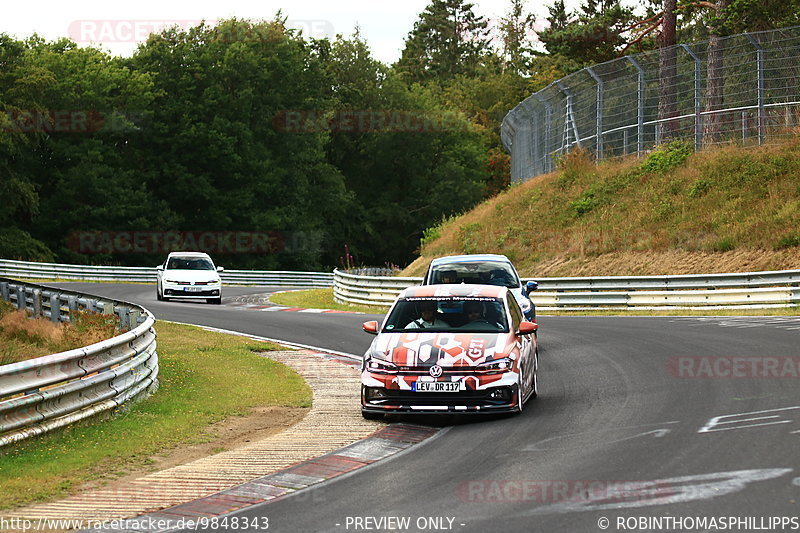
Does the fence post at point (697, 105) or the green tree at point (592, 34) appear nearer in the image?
the fence post at point (697, 105)

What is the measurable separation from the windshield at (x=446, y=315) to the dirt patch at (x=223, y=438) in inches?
62.7

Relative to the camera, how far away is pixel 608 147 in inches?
1433

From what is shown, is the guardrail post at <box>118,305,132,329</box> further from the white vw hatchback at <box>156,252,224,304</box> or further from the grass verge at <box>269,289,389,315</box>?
the white vw hatchback at <box>156,252,224,304</box>

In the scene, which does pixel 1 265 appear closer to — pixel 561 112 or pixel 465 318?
pixel 561 112

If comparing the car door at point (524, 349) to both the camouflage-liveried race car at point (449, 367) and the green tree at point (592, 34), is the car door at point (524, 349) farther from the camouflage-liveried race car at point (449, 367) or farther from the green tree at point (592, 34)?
the green tree at point (592, 34)

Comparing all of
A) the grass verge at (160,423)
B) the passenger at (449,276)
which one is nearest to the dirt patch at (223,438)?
the grass verge at (160,423)

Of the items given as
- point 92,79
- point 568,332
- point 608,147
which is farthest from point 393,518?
point 92,79

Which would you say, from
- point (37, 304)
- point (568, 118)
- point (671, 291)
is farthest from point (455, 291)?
point (568, 118)

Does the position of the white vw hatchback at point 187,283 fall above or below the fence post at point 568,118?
below

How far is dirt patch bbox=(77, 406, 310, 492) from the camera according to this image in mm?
9133

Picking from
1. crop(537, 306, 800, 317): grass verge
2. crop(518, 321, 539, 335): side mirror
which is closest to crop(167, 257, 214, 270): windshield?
crop(537, 306, 800, 317): grass verge

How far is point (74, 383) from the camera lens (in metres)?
10.7

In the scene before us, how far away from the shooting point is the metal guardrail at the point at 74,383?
31.6ft

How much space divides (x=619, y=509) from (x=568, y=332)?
529 inches
